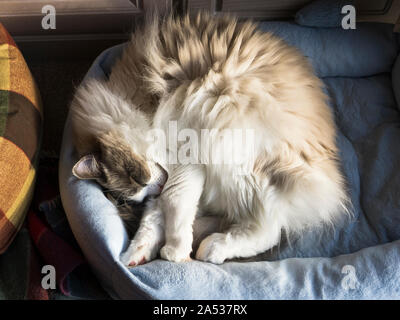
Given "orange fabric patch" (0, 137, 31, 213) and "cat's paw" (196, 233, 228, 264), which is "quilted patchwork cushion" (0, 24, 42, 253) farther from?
"cat's paw" (196, 233, 228, 264)

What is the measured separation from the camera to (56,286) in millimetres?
1218

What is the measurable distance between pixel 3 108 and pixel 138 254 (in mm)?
767

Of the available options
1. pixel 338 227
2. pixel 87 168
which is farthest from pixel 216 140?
pixel 338 227

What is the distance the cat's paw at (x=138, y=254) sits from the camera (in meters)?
1.17

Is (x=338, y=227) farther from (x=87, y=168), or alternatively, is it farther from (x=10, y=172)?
(x=10, y=172)

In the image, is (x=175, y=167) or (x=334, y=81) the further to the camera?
(x=334, y=81)

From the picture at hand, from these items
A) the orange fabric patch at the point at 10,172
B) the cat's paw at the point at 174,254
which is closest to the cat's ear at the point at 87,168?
the orange fabric patch at the point at 10,172

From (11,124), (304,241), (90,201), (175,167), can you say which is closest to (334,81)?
(304,241)

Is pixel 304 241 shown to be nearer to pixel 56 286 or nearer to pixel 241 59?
pixel 241 59

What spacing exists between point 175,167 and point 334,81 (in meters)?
0.96

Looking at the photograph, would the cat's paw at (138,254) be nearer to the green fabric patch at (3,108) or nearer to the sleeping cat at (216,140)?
the sleeping cat at (216,140)

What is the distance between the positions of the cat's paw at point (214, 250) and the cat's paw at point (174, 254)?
0.06 m

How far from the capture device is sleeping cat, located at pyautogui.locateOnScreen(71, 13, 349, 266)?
1.20 meters

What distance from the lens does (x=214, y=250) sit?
1.21 m
